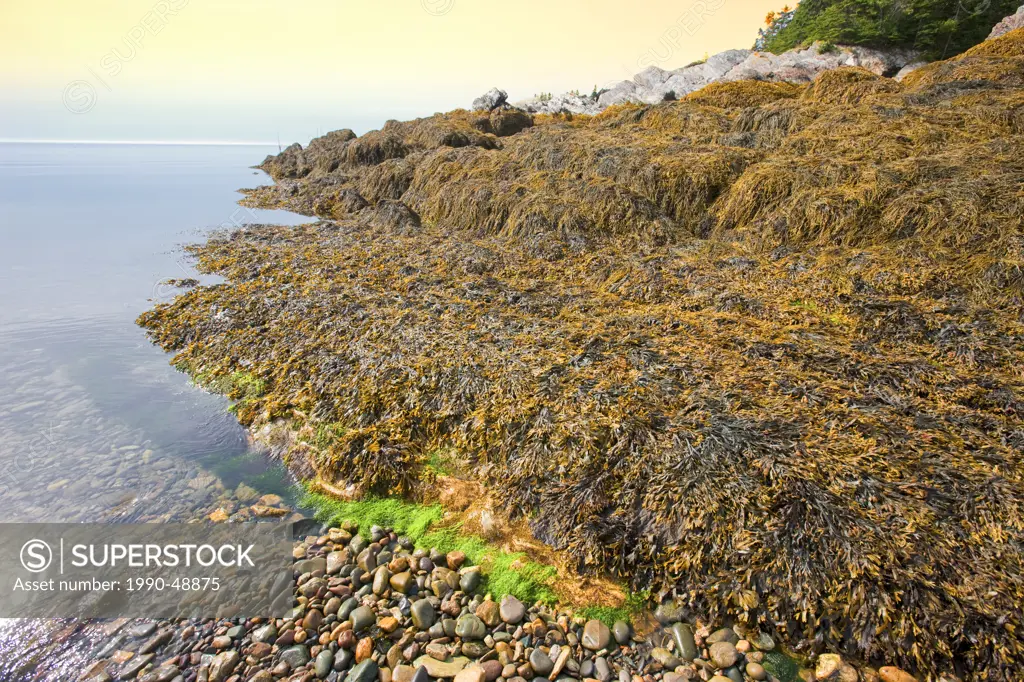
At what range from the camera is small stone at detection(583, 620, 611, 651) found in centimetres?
296

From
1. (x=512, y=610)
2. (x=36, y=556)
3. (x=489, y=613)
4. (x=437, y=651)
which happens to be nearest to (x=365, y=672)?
(x=437, y=651)

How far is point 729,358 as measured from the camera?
16.4 feet

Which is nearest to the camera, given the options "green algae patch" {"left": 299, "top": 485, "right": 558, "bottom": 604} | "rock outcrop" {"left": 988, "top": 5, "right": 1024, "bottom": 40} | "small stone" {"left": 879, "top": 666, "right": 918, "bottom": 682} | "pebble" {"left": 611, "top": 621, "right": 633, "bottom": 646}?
"small stone" {"left": 879, "top": 666, "right": 918, "bottom": 682}

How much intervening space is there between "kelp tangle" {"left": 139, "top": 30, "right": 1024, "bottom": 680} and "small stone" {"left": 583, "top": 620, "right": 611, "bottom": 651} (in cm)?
42

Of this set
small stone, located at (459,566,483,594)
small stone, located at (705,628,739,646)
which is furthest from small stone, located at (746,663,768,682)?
small stone, located at (459,566,483,594)

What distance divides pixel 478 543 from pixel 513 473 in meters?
0.64

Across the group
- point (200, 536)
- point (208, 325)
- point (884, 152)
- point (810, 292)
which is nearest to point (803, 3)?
point (884, 152)

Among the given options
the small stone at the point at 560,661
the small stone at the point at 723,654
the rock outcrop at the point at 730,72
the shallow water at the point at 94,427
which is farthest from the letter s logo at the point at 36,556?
the rock outcrop at the point at 730,72

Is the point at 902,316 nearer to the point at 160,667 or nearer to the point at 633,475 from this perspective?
the point at 633,475

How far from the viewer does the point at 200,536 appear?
12.7 feet

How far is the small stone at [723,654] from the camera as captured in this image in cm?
282

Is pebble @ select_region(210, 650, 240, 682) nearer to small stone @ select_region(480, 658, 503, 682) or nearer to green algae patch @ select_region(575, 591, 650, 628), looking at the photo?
small stone @ select_region(480, 658, 503, 682)

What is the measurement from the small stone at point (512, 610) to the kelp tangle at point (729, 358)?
0.60m

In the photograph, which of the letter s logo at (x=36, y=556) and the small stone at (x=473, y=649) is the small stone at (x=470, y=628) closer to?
the small stone at (x=473, y=649)
